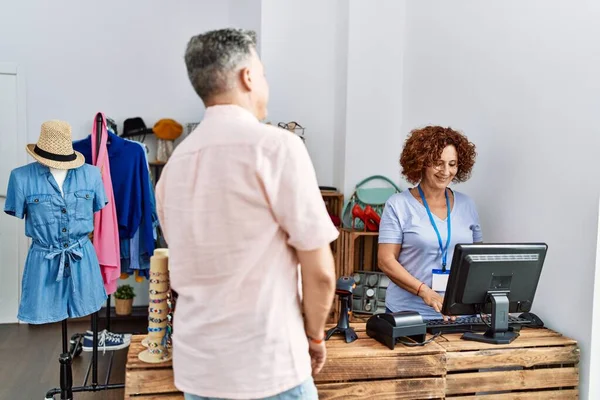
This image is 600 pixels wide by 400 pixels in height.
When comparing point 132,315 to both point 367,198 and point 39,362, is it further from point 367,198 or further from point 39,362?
point 367,198

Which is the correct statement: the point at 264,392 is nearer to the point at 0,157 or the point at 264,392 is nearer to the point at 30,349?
the point at 30,349

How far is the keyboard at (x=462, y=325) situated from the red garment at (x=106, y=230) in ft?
6.35

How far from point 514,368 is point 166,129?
3720mm

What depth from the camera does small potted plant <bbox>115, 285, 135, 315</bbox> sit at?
198 inches

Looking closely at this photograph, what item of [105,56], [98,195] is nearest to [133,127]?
[105,56]

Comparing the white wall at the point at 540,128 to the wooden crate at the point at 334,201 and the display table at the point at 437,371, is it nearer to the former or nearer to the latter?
the display table at the point at 437,371

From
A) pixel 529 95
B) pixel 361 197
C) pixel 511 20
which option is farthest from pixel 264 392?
pixel 361 197

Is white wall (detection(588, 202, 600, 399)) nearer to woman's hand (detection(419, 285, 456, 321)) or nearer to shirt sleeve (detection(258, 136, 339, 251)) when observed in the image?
woman's hand (detection(419, 285, 456, 321))

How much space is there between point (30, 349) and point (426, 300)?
3.29m

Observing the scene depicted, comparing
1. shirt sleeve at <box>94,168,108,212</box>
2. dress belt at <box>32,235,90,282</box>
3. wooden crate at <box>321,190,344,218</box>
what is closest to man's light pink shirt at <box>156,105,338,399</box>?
dress belt at <box>32,235,90,282</box>

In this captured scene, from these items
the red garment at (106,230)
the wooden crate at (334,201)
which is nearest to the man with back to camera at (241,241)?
the red garment at (106,230)

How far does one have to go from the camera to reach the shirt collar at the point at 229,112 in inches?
48.0

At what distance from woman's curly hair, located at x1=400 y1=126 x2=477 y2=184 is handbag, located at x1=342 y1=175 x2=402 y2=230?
1550 millimetres

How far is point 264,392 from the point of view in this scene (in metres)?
1.20
